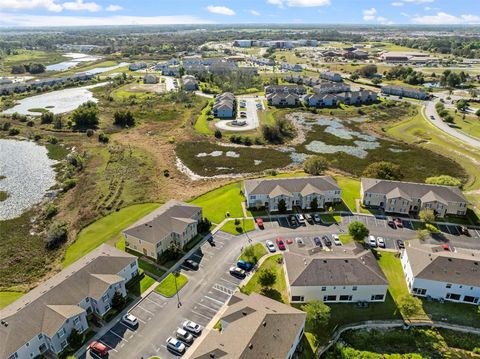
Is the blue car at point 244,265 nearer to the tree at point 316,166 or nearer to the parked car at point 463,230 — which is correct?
the tree at point 316,166

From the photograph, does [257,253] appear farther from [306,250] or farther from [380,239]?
[380,239]

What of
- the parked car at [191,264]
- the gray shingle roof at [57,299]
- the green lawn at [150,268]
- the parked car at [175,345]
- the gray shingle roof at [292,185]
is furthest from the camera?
the gray shingle roof at [292,185]

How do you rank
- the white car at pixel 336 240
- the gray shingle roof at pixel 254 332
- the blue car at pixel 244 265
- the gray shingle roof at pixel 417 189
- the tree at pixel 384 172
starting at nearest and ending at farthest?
the gray shingle roof at pixel 254 332 < the blue car at pixel 244 265 < the white car at pixel 336 240 < the gray shingle roof at pixel 417 189 < the tree at pixel 384 172

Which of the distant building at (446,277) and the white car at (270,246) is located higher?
the distant building at (446,277)

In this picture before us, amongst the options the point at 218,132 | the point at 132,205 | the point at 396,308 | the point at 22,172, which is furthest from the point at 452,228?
the point at 22,172

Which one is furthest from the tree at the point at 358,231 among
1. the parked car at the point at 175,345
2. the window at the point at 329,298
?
the parked car at the point at 175,345

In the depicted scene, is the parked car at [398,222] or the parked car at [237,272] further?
the parked car at [398,222]
